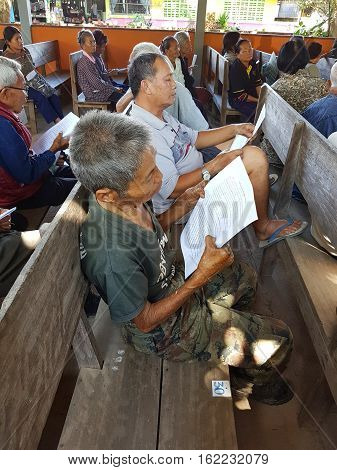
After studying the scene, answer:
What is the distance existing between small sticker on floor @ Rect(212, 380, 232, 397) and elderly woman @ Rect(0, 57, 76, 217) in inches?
59.4

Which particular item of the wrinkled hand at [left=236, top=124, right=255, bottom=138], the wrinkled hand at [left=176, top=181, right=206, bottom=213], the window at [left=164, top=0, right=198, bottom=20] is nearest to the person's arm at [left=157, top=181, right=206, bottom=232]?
the wrinkled hand at [left=176, top=181, right=206, bottom=213]

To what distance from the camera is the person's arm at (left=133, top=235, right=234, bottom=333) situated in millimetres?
1220

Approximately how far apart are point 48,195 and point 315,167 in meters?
1.64

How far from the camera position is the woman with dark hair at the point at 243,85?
4402 millimetres

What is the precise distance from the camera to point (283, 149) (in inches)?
82.7

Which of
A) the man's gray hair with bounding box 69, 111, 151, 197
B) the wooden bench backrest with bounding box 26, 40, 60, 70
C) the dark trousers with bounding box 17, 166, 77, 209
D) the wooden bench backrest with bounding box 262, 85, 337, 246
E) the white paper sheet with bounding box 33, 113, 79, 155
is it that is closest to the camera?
the man's gray hair with bounding box 69, 111, 151, 197

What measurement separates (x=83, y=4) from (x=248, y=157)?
7790mm

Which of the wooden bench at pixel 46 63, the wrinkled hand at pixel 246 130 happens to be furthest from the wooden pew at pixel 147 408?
the wooden bench at pixel 46 63

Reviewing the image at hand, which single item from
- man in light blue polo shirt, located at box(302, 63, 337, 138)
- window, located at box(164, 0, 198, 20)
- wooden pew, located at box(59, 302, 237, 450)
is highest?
window, located at box(164, 0, 198, 20)

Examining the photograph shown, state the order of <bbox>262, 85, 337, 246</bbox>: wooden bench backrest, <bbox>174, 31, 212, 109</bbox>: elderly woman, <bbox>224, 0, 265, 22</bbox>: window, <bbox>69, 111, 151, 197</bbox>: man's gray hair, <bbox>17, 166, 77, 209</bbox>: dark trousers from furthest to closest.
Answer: <bbox>224, 0, 265, 22</bbox>: window → <bbox>174, 31, 212, 109</bbox>: elderly woman → <bbox>17, 166, 77, 209</bbox>: dark trousers → <bbox>262, 85, 337, 246</bbox>: wooden bench backrest → <bbox>69, 111, 151, 197</bbox>: man's gray hair

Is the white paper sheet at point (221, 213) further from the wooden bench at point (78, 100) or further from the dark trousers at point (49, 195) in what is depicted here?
the wooden bench at point (78, 100)

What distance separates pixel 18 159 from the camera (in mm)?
1947

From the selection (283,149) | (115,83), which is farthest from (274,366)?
(115,83)

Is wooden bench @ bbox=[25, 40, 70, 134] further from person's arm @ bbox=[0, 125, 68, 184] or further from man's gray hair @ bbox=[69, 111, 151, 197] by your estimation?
man's gray hair @ bbox=[69, 111, 151, 197]
